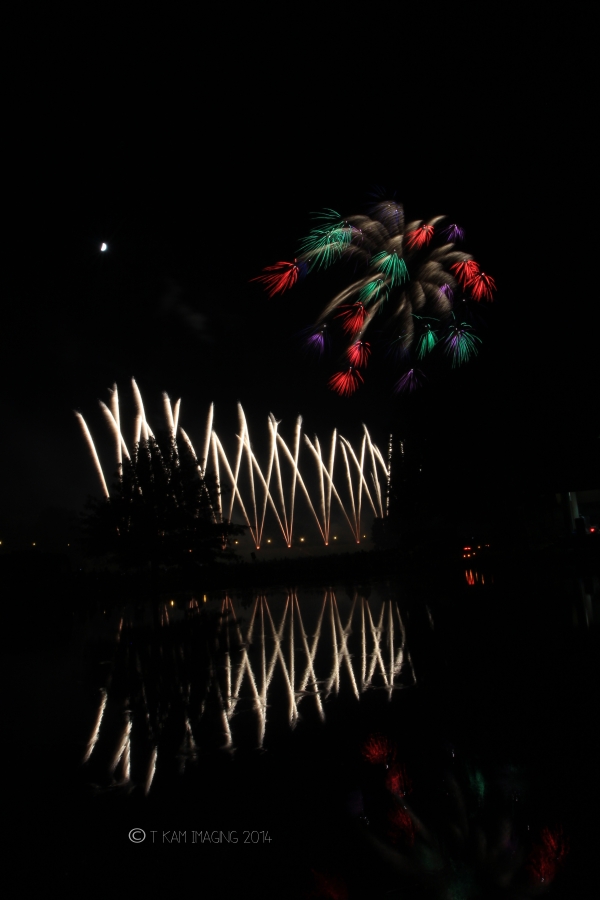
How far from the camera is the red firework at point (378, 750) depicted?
503cm

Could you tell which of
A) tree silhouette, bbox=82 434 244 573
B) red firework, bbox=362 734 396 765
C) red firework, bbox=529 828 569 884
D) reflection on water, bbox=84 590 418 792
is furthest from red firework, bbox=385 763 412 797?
tree silhouette, bbox=82 434 244 573

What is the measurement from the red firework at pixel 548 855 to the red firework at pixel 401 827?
77 cm

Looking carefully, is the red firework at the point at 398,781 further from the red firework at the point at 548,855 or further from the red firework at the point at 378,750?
the red firework at the point at 548,855

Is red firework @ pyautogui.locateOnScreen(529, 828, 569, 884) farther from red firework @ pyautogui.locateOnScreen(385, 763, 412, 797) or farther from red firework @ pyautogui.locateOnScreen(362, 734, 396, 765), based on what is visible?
red firework @ pyautogui.locateOnScreen(362, 734, 396, 765)

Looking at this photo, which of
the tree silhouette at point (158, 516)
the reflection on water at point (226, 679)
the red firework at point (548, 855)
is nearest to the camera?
the red firework at point (548, 855)

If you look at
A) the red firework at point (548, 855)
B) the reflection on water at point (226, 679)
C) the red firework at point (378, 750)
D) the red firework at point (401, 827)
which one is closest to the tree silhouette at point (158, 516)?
the reflection on water at point (226, 679)

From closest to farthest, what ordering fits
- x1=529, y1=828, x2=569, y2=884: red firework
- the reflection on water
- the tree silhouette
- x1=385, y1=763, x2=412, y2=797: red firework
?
x1=529, y1=828, x2=569, y2=884: red firework, x1=385, y1=763, x2=412, y2=797: red firework, the reflection on water, the tree silhouette

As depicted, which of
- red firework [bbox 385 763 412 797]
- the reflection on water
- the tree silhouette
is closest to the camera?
red firework [bbox 385 763 412 797]

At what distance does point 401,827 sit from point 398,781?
27.8 inches

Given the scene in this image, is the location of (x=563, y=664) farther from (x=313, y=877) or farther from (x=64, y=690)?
(x=64, y=690)

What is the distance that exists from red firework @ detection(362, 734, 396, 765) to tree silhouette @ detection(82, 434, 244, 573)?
1659 cm

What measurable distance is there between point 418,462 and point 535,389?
1121 centimetres

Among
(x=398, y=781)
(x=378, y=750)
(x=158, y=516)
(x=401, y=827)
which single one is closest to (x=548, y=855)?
(x=401, y=827)

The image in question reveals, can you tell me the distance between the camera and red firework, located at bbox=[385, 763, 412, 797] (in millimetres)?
4402
